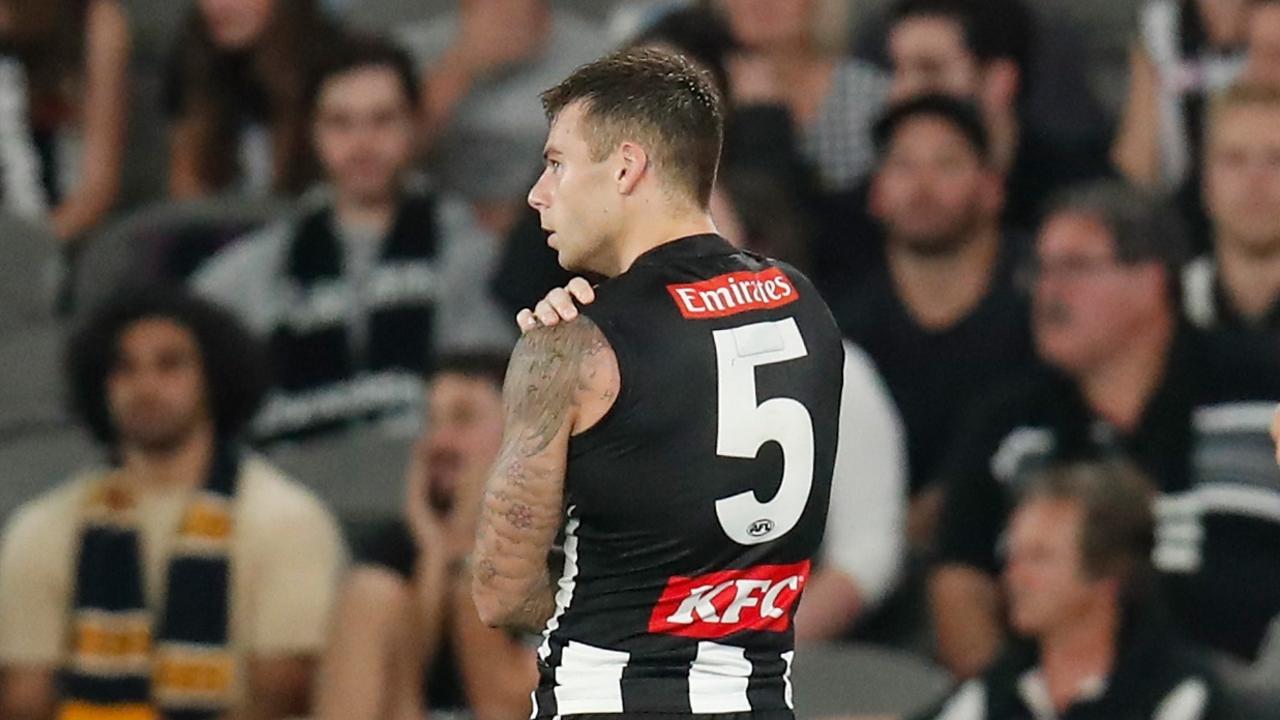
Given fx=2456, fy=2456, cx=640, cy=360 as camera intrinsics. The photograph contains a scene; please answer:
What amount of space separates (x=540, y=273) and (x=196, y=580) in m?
1.31

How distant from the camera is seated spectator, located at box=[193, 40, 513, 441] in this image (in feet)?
25.1

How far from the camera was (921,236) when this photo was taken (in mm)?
7199

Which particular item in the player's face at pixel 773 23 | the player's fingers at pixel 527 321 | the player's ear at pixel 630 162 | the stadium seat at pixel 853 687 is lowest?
the stadium seat at pixel 853 687

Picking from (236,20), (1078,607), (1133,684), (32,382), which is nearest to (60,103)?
(236,20)

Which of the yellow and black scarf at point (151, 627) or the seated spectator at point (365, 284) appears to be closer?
the yellow and black scarf at point (151, 627)

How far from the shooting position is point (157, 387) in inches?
275

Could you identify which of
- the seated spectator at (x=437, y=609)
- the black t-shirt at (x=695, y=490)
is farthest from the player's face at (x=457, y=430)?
the black t-shirt at (x=695, y=490)

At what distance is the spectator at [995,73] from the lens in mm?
7734

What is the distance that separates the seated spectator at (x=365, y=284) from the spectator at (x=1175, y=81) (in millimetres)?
2109

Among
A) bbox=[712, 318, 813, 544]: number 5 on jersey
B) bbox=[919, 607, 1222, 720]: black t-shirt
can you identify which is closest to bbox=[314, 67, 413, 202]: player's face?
bbox=[919, 607, 1222, 720]: black t-shirt

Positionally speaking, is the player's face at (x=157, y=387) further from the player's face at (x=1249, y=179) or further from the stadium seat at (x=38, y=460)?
the player's face at (x=1249, y=179)

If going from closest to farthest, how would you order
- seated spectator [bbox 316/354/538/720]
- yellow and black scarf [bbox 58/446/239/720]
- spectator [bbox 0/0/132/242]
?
1. seated spectator [bbox 316/354/538/720]
2. yellow and black scarf [bbox 58/446/239/720]
3. spectator [bbox 0/0/132/242]

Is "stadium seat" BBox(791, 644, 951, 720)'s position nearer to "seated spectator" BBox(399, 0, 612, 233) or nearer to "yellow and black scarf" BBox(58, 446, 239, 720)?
"yellow and black scarf" BBox(58, 446, 239, 720)

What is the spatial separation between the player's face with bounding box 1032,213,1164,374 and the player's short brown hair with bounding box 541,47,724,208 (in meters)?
2.95
